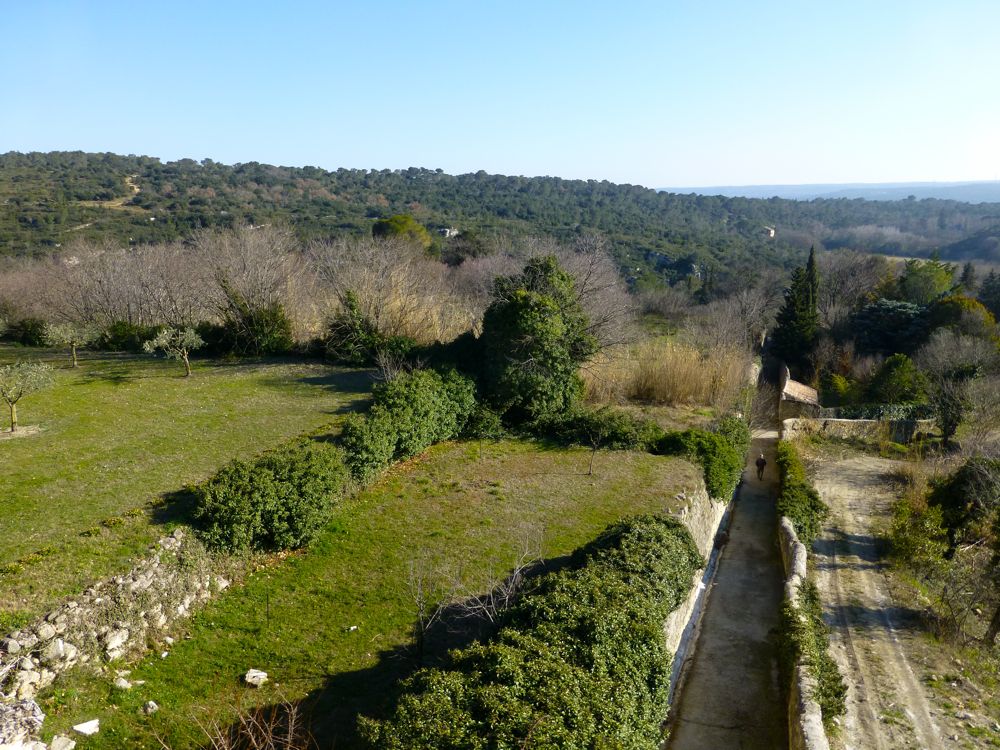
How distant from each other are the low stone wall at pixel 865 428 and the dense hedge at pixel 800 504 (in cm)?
694

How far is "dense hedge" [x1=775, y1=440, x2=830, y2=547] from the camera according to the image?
718 inches

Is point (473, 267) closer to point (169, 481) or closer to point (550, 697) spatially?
point (169, 481)

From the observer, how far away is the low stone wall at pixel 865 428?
2888 centimetres

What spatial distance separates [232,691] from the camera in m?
8.75

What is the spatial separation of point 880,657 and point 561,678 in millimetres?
9915

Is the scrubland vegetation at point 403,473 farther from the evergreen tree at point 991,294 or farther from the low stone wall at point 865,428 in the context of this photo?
the evergreen tree at point 991,294

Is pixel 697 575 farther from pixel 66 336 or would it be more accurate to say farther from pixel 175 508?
pixel 66 336

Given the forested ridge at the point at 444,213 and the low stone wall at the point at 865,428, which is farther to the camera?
the forested ridge at the point at 444,213

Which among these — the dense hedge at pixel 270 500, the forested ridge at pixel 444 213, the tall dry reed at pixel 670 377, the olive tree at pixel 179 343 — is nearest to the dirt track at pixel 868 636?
the tall dry reed at pixel 670 377

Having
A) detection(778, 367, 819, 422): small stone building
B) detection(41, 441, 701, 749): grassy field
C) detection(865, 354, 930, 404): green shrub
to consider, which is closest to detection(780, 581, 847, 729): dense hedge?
detection(41, 441, 701, 749): grassy field

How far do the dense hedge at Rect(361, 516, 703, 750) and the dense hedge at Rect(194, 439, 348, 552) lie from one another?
570 cm

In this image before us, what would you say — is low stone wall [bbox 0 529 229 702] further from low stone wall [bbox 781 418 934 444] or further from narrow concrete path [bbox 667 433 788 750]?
low stone wall [bbox 781 418 934 444]

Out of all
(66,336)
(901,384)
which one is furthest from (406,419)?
(901,384)

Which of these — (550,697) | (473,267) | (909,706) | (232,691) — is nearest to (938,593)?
(909,706)
